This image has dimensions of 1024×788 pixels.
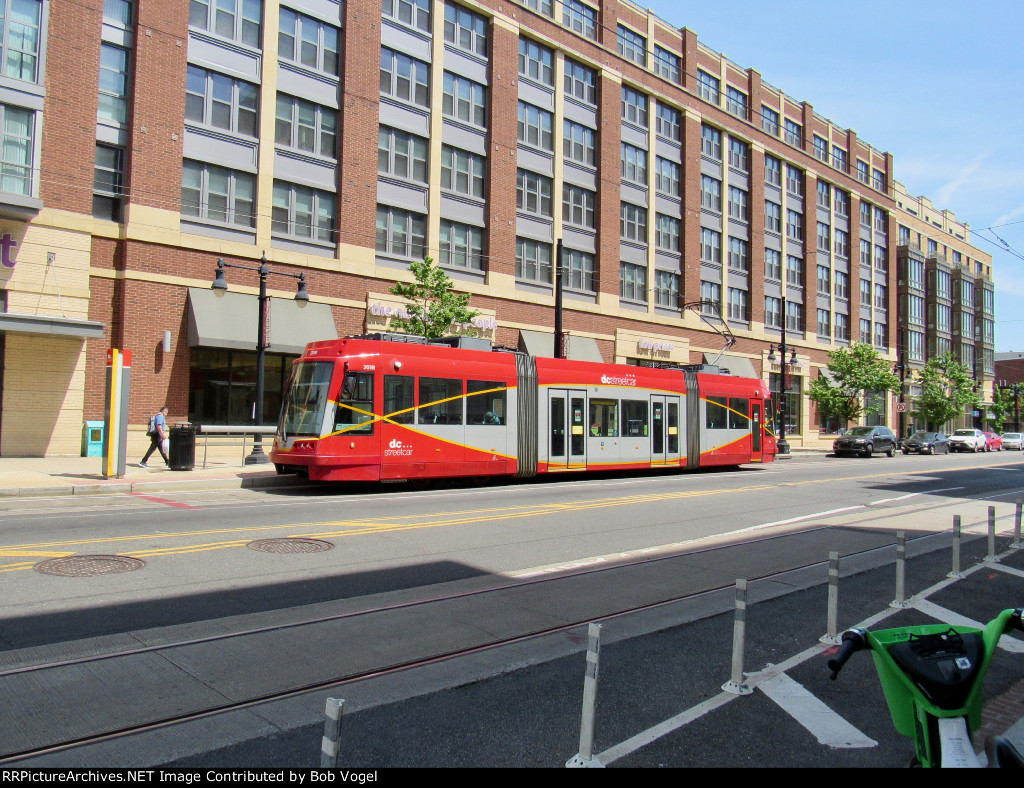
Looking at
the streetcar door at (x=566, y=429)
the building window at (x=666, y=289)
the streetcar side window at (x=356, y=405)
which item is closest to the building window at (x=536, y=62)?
the building window at (x=666, y=289)

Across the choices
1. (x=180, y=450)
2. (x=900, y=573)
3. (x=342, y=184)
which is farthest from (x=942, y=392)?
(x=900, y=573)

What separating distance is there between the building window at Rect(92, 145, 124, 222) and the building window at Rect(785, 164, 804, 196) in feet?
142

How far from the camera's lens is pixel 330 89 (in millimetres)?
27000

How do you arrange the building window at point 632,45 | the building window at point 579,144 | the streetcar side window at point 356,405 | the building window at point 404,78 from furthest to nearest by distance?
the building window at point 632,45 → the building window at point 579,144 → the building window at point 404,78 → the streetcar side window at point 356,405

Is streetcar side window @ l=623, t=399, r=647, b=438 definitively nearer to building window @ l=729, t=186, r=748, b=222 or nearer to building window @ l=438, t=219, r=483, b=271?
building window @ l=438, t=219, r=483, b=271

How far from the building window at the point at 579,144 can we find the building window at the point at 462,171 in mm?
5833

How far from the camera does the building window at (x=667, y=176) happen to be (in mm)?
41000

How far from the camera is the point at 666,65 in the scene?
1662 inches

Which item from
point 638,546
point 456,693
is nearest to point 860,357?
point 638,546

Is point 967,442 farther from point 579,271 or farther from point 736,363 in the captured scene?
point 579,271

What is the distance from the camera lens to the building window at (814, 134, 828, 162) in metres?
54.4

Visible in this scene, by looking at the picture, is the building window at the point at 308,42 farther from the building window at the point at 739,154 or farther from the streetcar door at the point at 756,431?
the building window at the point at 739,154

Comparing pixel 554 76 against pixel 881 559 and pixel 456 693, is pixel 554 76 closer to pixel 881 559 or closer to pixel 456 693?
pixel 881 559

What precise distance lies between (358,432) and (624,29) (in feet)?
109
